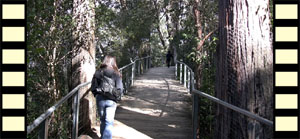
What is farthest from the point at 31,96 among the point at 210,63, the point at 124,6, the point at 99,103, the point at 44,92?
the point at 124,6

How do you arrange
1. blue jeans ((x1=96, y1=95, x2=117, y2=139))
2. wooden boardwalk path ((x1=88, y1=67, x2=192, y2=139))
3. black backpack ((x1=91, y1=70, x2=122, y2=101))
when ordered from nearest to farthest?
black backpack ((x1=91, y1=70, x2=122, y2=101))
blue jeans ((x1=96, y1=95, x2=117, y2=139))
wooden boardwalk path ((x1=88, y1=67, x2=192, y2=139))

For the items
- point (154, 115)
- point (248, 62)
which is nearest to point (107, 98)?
point (248, 62)

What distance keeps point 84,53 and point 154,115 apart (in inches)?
116

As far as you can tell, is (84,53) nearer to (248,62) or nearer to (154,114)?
(154,114)

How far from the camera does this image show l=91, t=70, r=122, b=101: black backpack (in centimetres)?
501

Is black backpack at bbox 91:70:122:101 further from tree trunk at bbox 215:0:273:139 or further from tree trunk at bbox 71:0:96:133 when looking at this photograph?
tree trunk at bbox 215:0:273:139

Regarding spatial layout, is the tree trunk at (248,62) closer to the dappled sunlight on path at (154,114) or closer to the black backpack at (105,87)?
the black backpack at (105,87)

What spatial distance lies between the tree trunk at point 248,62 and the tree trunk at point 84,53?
2.91 m

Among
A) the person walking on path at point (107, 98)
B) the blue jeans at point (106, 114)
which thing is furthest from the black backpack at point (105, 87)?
the blue jeans at point (106, 114)

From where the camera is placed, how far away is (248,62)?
4.11 metres

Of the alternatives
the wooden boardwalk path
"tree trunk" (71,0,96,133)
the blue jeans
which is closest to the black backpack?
the blue jeans

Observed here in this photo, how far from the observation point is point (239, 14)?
4180 mm

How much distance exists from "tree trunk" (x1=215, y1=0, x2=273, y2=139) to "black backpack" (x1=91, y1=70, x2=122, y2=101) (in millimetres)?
1713

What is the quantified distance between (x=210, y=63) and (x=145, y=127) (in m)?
4.87
